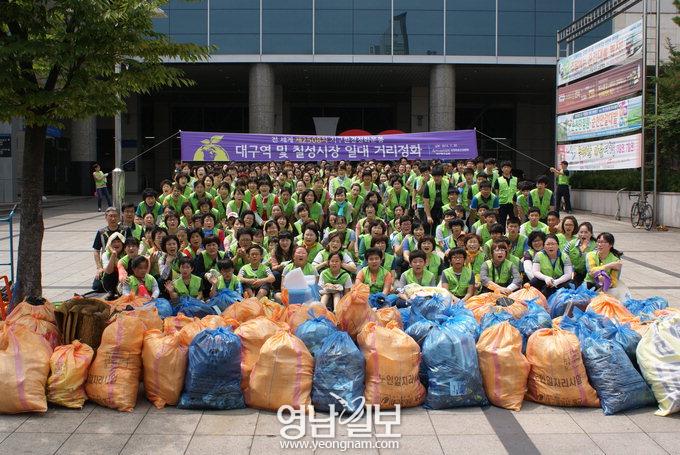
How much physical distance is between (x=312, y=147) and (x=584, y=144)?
7789 mm

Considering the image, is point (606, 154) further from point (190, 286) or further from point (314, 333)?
point (314, 333)

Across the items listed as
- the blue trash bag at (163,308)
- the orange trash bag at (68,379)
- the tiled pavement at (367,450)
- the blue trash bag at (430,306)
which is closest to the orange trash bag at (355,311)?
the blue trash bag at (430,306)

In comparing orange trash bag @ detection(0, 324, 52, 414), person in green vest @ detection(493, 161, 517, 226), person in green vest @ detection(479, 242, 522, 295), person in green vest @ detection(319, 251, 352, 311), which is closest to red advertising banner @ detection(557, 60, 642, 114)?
person in green vest @ detection(493, 161, 517, 226)

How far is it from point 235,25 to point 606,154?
47.3 feet

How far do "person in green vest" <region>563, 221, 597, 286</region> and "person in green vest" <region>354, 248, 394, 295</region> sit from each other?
222cm

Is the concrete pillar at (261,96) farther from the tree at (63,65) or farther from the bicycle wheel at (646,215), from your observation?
the tree at (63,65)

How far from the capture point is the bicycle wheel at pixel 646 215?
53.6 ft

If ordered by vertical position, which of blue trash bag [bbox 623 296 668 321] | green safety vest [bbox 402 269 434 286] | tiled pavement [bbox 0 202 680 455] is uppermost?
green safety vest [bbox 402 269 434 286]

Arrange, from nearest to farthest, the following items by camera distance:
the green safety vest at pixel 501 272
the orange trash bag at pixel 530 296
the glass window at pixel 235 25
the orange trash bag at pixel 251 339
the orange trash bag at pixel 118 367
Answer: the orange trash bag at pixel 118 367
the orange trash bag at pixel 251 339
the orange trash bag at pixel 530 296
the green safety vest at pixel 501 272
the glass window at pixel 235 25

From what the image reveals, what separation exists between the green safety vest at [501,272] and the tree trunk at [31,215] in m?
4.76

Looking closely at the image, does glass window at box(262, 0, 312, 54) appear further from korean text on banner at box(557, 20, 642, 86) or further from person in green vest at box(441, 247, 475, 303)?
person in green vest at box(441, 247, 475, 303)

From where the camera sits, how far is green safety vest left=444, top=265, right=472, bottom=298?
732 centimetres

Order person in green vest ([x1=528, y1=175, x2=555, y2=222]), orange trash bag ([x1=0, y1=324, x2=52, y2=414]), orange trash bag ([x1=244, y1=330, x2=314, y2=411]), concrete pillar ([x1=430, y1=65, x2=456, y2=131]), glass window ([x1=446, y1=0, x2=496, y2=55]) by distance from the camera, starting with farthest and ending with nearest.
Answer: concrete pillar ([x1=430, y1=65, x2=456, y2=131]) → glass window ([x1=446, y1=0, x2=496, y2=55]) → person in green vest ([x1=528, y1=175, x2=555, y2=222]) → orange trash bag ([x1=244, y1=330, x2=314, y2=411]) → orange trash bag ([x1=0, y1=324, x2=52, y2=414])

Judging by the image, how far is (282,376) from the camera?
16.0ft
